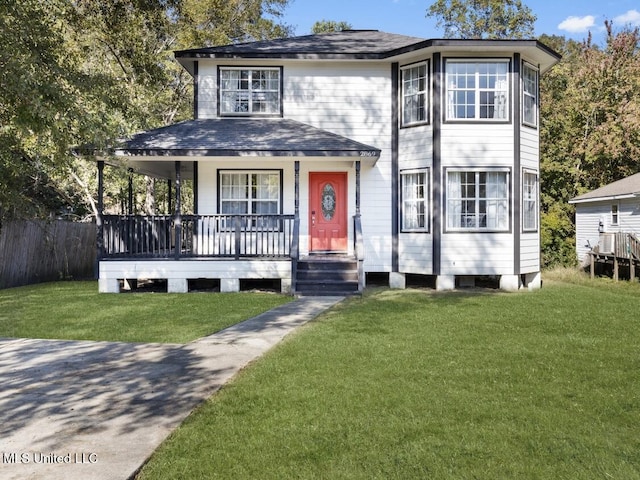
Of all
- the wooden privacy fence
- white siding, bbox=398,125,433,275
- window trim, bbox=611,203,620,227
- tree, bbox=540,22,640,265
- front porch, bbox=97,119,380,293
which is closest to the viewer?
front porch, bbox=97,119,380,293

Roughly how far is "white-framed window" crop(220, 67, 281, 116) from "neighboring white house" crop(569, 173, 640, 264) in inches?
510

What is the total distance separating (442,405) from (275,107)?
11.2 meters

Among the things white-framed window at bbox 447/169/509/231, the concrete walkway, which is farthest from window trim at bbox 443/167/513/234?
the concrete walkway

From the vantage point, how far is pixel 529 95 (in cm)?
1325

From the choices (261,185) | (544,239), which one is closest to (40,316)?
(261,185)

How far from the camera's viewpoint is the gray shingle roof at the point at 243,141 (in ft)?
38.0

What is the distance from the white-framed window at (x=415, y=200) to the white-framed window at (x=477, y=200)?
59 centimetres

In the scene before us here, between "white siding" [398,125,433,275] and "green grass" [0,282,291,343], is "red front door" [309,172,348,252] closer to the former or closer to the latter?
"white siding" [398,125,433,275]

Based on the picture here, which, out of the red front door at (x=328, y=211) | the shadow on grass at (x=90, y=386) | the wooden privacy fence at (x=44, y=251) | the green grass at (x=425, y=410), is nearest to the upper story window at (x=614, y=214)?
the red front door at (x=328, y=211)

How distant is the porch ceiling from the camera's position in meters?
11.6

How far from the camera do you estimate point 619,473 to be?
3092mm

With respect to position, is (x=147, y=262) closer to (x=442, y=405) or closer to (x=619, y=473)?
(x=442, y=405)

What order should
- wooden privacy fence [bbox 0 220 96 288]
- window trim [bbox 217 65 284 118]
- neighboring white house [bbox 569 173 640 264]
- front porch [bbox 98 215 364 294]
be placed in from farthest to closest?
1. neighboring white house [bbox 569 173 640 264]
2. window trim [bbox 217 65 284 118]
3. wooden privacy fence [bbox 0 220 96 288]
4. front porch [bbox 98 215 364 294]

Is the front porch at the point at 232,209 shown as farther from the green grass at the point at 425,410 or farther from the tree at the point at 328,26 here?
the tree at the point at 328,26
